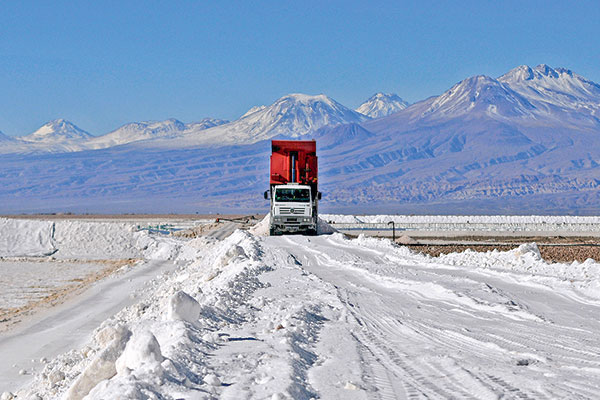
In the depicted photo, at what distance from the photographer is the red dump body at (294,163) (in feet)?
121

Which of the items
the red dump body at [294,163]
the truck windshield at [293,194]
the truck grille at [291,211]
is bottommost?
the truck grille at [291,211]

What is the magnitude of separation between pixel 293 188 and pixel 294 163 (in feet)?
4.41

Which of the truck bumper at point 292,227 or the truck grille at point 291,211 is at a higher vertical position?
the truck grille at point 291,211

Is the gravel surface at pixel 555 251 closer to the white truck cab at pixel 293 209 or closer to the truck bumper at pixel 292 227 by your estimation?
the truck bumper at pixel 292 227

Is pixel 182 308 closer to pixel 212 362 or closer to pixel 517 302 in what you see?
pixel 212 362

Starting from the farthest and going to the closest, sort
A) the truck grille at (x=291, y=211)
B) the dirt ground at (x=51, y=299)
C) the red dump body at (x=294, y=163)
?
the red dump body at (x=294, y=163)
the truck grille at (x=291, y=211)
the dirt ground at (x=51, y=299)

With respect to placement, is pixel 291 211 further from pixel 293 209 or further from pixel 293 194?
pixel 293 194

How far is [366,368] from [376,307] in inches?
220

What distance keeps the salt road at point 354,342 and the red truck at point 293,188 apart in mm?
15852

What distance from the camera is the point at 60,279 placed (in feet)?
106

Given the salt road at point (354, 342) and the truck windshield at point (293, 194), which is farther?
the truck windshield at point (293, 194)

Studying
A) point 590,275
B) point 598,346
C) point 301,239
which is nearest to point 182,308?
point 598,346

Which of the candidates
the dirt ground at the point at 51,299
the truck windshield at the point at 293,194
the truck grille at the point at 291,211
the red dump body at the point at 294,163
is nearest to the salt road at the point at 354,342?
the dirt ground at the point at 51,299

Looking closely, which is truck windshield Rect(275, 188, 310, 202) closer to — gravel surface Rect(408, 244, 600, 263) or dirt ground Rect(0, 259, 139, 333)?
gravel surface Rect(408, 244, 600, 263)
